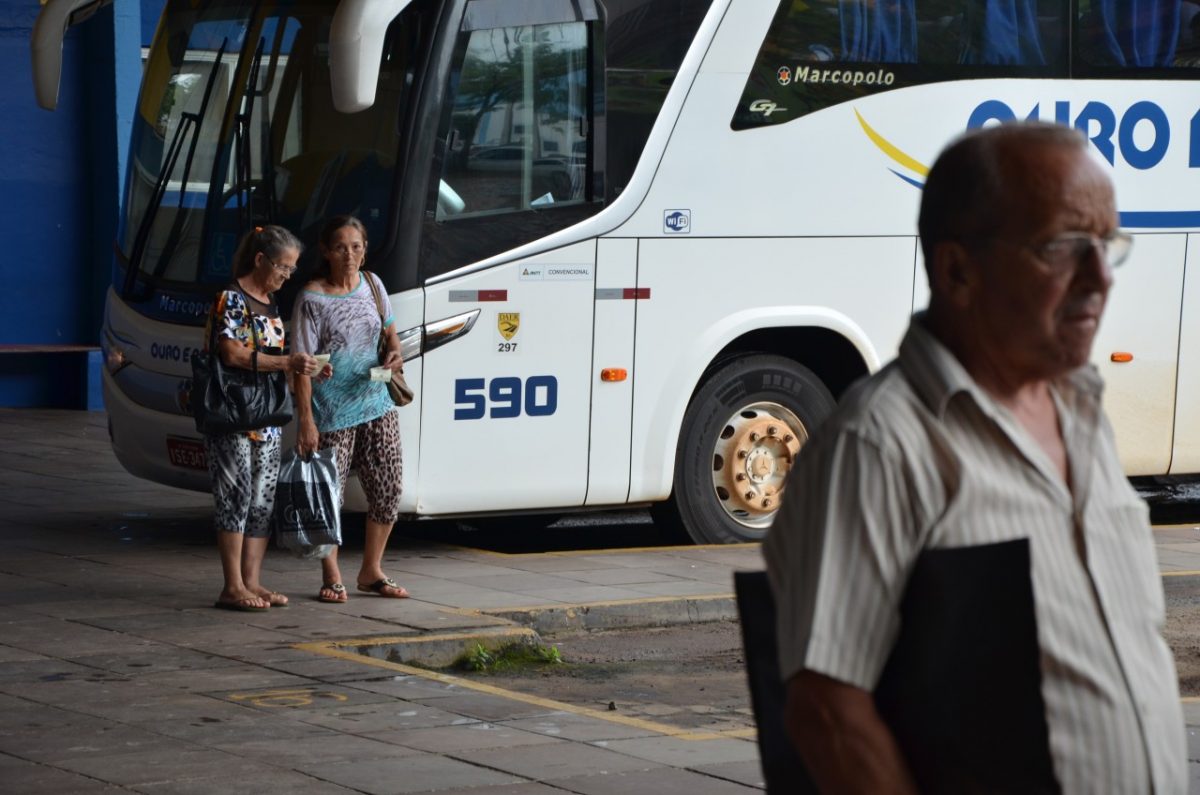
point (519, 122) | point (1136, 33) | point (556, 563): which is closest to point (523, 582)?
point (556, 563)

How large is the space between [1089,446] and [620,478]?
27.5 ft

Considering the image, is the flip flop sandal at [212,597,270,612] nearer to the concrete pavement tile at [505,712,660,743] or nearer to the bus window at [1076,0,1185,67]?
the concrete pavement tile at [505,712,660,743]

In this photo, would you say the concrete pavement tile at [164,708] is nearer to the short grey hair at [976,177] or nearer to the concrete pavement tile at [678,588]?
the concrete pavement tile at [678,588]

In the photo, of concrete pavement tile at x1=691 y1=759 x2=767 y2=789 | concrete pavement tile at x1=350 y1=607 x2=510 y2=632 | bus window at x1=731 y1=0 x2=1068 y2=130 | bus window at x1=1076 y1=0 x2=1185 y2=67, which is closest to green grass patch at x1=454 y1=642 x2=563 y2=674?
concrete pavement tile at x1=350 y1=607 x2=510 y2=632

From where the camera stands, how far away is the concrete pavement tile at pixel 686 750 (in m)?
6.46

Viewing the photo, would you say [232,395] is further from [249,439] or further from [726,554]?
[726,554]

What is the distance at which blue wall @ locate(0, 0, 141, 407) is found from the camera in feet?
60.7

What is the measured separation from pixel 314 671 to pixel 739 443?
4.08m

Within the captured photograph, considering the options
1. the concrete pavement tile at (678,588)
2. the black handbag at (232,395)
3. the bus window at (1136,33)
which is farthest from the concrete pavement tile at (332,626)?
the bus window at (1136,33)

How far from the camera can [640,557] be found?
10945 mm

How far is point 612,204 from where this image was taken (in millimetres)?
10797

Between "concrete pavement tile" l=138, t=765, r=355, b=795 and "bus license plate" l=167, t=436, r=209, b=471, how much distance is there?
459 centimetres

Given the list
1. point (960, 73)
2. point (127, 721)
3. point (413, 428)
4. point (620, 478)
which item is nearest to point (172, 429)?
point (413, 428)

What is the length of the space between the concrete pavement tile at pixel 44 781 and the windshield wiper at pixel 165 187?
535 cm
